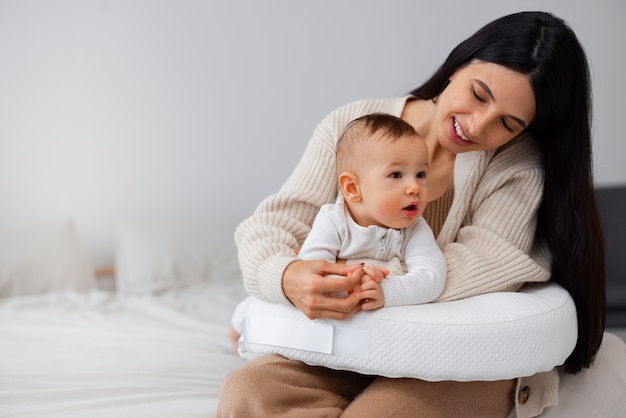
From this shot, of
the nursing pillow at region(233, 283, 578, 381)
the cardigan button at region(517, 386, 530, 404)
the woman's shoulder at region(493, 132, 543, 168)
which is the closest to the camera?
the nursing pillow at region(233, 283, 578, 381)

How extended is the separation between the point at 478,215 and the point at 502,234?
90mm

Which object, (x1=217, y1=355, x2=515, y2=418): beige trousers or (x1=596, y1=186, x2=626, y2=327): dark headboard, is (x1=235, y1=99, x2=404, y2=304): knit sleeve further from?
(x1=596, y1=186, x2=626, y2=327): dark headboard

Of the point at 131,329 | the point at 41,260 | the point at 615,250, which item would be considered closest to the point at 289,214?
the point at 131,329

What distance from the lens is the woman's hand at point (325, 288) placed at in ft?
3.78

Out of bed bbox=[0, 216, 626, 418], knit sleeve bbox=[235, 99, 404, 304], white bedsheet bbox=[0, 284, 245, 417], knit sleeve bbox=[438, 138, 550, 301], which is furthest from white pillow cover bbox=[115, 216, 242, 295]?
knit sleeve bbox=[438, 138, 550, 301]

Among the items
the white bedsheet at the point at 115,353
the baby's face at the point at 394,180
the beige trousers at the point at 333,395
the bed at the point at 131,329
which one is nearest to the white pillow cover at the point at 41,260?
the bed at the point at 131,329

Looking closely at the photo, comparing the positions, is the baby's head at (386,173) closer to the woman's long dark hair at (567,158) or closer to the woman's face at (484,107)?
the woman's face at (484,107)

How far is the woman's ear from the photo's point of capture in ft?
4.25

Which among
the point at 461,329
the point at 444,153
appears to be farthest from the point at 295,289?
the point at 444,153

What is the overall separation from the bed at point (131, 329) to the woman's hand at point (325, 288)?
1.20ft

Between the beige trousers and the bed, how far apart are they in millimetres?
208

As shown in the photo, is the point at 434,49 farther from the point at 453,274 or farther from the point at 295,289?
the point at 295,289

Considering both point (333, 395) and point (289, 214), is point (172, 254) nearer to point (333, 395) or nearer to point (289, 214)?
point (289, 214)

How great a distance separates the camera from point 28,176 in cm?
305
